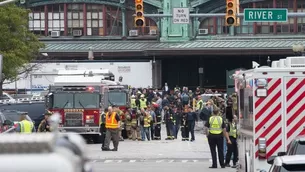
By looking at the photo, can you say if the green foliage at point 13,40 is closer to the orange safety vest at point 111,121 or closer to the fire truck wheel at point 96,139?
the fire truck wheel at point 96,139

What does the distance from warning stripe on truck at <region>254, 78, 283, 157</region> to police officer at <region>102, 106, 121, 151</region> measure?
15.9 meters

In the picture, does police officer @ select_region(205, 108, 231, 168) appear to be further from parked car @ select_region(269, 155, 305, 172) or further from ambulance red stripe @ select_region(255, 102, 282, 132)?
parked car @ select_region(269, 155, 305, 172)

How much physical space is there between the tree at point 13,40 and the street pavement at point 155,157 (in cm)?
1338

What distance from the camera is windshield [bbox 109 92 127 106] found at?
128ft

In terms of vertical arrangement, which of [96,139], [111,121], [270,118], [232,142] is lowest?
[96,139]

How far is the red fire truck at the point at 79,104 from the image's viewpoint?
116ft

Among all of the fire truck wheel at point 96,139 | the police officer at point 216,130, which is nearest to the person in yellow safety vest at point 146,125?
the fire truck wheel at point 96,139

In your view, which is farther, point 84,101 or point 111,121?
point 84,101

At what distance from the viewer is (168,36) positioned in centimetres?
6944

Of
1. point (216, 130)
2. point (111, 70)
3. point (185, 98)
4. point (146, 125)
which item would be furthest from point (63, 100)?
point (111, 70)

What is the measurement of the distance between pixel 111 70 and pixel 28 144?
49736 millimetres

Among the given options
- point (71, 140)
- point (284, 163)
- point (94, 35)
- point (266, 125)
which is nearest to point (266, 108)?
point (266, 125)

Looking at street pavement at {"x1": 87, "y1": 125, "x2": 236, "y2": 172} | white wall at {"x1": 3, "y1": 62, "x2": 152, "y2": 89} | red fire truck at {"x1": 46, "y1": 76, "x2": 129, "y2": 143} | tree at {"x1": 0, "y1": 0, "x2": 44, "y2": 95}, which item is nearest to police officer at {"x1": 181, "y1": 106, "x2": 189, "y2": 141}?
street pavement at {"x1": 87, "y1": 125, "x2": 236, "y2": 172}

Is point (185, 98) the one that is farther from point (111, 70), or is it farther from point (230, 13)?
point (230, 13)
